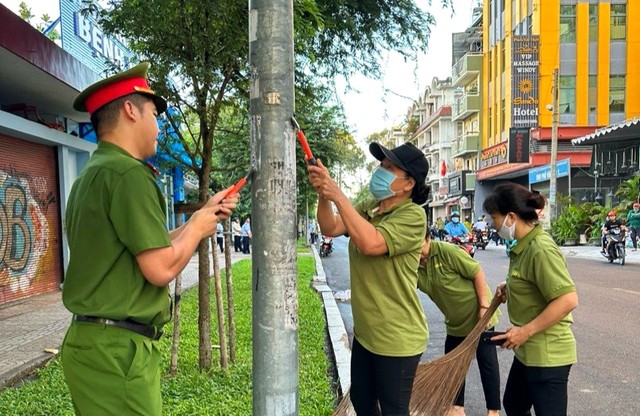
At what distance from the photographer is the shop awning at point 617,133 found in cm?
1563

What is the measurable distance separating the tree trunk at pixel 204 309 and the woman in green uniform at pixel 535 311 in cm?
234

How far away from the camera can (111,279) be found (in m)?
1.58

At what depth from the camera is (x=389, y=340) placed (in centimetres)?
221

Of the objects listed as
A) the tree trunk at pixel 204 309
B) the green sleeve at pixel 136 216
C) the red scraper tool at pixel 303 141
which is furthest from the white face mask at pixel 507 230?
the tree trunk at pixel 204 309

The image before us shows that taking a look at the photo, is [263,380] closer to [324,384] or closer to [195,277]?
[324,384]

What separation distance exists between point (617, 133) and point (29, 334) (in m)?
18.4

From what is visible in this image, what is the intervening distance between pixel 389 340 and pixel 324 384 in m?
1.96

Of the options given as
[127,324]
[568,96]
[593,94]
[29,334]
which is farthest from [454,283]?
[593,94]

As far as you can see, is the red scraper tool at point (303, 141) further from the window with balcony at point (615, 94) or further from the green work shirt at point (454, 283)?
the window with balcony at point (615, 94)

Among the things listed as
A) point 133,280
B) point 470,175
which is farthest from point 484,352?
point 470,175

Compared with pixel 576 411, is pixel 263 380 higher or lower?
higher

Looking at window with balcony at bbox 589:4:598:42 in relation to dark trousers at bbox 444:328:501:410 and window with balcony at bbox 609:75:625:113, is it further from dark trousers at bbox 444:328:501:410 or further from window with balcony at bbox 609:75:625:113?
dark trousers at bbox 444:328:501:410

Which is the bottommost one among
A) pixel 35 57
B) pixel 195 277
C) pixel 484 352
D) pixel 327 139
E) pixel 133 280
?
pixel 195 277

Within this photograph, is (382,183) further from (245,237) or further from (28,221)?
(245,237)
